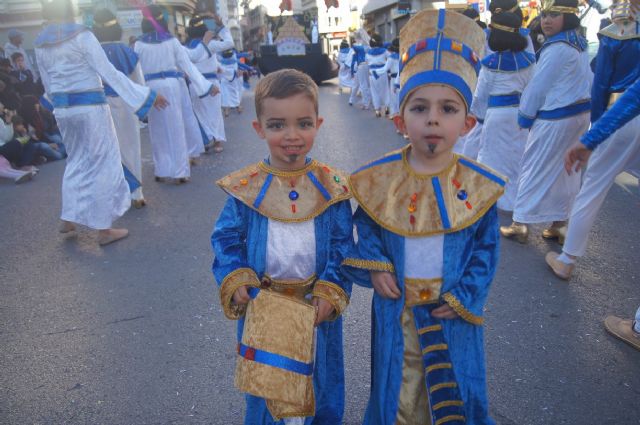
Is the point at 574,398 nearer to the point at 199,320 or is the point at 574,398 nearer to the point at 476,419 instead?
the point at 476,419

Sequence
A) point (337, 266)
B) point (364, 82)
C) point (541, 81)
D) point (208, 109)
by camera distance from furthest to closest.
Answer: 1. point (364, 82)
2. point (208, 109)
3. point (541, 81)
4. point (337, 266)

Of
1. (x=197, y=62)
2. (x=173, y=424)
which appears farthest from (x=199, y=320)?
(x=197, y=62)

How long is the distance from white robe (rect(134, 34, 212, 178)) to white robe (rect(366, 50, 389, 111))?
619 centimetres

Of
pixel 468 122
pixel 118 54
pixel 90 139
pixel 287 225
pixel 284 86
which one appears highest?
pixel 118 54

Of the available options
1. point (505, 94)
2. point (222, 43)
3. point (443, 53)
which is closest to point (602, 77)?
point (505, 94)

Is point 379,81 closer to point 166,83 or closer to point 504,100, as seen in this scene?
point 166,83

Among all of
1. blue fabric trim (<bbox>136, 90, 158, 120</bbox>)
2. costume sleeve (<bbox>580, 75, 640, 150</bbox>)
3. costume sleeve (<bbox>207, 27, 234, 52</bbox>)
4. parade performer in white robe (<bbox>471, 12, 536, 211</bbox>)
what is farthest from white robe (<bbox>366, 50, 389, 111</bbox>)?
costume sleeve (<bbox>580, 75, 640, 150</bbox>)

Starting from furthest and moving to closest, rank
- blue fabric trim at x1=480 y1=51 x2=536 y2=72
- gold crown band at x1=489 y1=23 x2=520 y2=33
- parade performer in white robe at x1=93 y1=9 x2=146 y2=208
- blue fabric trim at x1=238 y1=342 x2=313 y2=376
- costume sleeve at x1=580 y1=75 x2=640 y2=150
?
1. parade performer in white robe at x1=93 y1=9 x2=146 y2=208
2. blue fabric trim at x1=480 y1=51 x2=536 y2=72
3. gold crown band at x1=489 y1=23 x2=520 y2=33
4. costume sleeve at x1=580 y1=75 x2=640 y2=150
5. blue fabric trim at x1=238 y1=342 x2=313 y2=376

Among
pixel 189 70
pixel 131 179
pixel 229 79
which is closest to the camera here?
pixel 131 179

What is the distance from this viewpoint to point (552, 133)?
141 inches

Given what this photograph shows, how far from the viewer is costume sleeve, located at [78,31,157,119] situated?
389 cm

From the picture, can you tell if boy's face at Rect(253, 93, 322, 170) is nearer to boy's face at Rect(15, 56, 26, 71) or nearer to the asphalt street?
the asphalt street

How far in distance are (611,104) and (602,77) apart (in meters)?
0.17

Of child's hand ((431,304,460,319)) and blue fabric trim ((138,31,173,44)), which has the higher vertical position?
blue fabric trim ((138,31,173,44))
